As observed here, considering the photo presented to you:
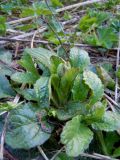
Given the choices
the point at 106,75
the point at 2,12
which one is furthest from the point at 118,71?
the point at 2,12

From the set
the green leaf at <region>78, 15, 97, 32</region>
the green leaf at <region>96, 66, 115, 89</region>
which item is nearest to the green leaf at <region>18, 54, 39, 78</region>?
the green leaf at <region>96, 66, 115, 89</region>

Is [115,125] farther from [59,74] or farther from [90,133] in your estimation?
[59,74]

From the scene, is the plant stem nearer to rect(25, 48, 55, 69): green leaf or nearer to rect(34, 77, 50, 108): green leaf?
rect(34, 77, 50, 108): green leaf

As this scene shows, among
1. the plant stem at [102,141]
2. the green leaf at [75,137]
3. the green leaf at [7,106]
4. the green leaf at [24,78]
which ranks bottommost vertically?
the plant stem at [102,141]

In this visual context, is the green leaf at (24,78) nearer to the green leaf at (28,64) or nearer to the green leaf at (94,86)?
the green leaf at (28,64)

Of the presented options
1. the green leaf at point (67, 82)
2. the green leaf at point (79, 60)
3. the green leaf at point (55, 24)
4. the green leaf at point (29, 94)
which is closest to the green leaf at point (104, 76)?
Answer: the green leaf at point (79, 60)

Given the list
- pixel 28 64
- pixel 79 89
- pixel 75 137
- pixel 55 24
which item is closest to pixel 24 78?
pixel 28 64
